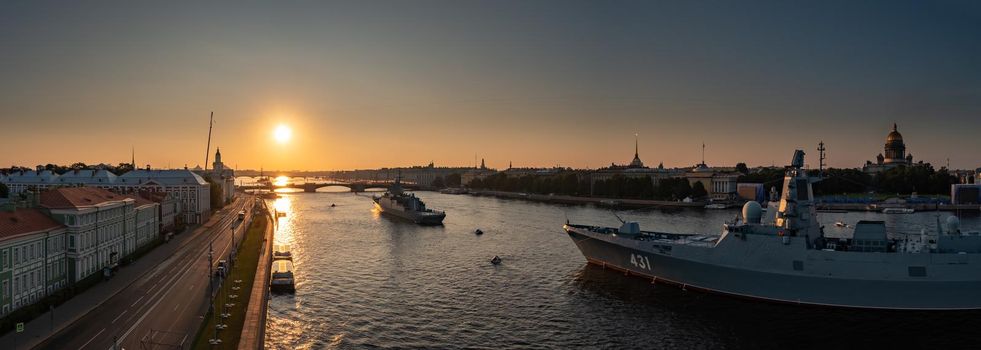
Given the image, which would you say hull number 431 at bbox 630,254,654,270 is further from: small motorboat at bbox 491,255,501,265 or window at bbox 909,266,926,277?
window at bbox 909,266,926,277

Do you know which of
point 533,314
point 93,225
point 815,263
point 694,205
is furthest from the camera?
point 694,205

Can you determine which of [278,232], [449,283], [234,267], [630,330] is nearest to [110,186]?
[278,232]

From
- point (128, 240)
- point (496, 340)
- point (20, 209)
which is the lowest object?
point (496, 340)

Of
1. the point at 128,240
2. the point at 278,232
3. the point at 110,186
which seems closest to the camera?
the point at 128,240

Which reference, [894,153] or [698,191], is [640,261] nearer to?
[698,191]

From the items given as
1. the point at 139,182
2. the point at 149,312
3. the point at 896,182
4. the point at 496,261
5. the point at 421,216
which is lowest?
the point at 496,261

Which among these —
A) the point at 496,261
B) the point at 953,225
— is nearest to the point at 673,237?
the point at 496,261

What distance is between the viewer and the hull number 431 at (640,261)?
43.0 metres

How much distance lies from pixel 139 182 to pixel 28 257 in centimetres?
6845

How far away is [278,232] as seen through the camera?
79.4m

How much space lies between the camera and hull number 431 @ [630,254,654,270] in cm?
4303

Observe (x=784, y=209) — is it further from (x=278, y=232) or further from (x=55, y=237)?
(x=278, y=232)

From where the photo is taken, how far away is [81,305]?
31328mm

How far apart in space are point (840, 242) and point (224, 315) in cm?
3598
